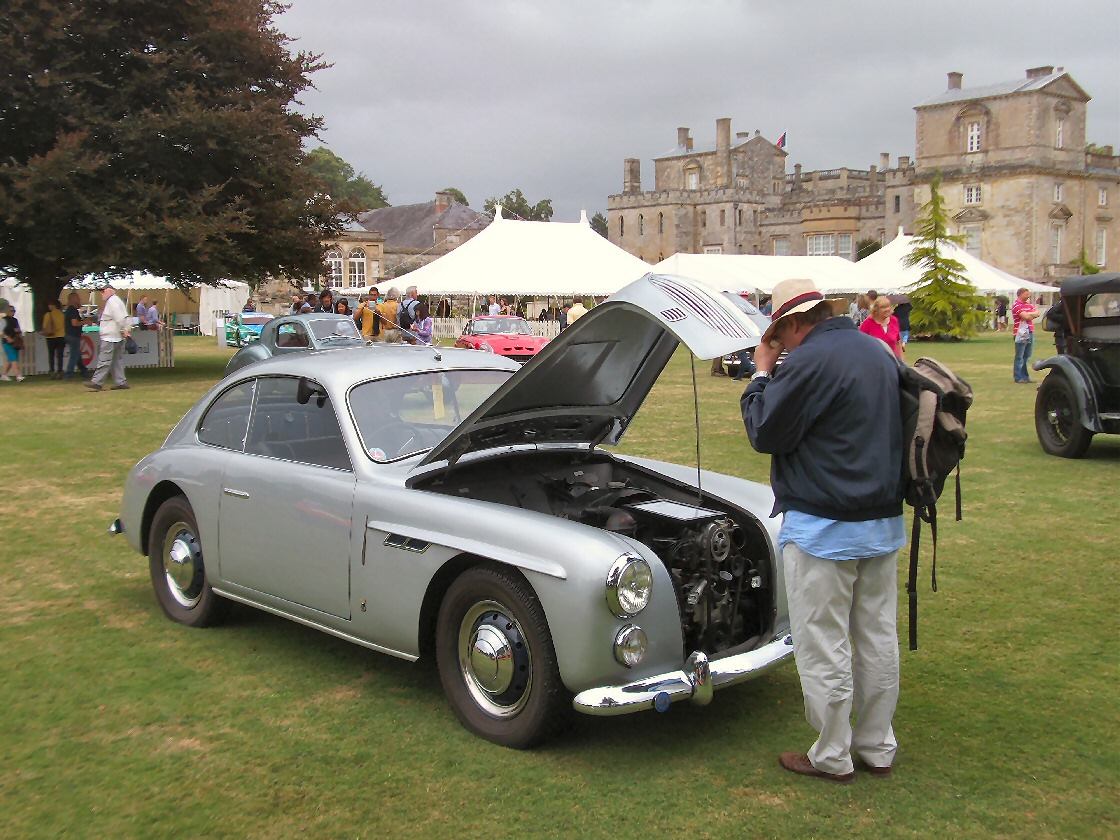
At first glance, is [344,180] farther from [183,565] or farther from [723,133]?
[183,565]

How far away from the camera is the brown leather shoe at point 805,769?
3.90m

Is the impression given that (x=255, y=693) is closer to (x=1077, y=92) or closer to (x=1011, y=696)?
(x=1011, y=696)

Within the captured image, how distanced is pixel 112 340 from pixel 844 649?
1994cm

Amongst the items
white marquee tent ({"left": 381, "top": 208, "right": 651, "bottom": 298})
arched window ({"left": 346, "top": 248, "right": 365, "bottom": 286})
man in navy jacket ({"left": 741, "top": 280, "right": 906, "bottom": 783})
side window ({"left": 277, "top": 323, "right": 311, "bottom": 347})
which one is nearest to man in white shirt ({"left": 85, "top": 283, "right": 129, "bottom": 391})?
side window ({"left": 277, "top": 323, "right": 311, "bottom": 347})

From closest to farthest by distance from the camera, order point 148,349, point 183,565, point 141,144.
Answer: point 183,565
point 141,144
point 148,349

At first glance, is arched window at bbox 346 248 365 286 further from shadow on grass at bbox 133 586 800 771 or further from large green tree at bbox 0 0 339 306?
shadow on grass at bbox 133 586 800 771

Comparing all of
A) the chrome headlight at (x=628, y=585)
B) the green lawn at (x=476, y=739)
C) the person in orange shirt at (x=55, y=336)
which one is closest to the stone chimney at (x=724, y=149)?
the person in orange shirt at (x=55, y=336)

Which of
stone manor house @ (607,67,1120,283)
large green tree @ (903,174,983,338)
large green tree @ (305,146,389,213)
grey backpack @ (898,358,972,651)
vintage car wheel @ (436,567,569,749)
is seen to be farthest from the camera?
large green tree @ (305,146,389,213)

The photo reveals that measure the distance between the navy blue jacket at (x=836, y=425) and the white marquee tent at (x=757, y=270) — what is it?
33464 millimetres

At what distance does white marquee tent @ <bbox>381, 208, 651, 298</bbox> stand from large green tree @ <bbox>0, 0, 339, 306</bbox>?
23.2ft

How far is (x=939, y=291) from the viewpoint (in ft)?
136

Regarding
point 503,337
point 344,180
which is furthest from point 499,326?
point 344,180

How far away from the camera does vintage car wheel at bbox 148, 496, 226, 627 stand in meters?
5.71

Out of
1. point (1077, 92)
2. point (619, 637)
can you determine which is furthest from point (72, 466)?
point (1077, 92)
